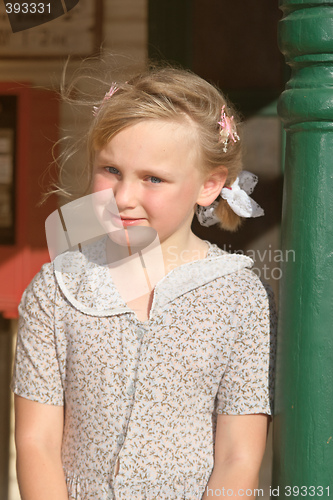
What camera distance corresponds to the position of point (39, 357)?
6.51 ft

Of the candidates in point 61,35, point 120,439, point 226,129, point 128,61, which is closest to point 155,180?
point 226,129

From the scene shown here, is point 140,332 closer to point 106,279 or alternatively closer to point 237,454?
point 106,279

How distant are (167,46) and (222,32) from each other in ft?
0.76

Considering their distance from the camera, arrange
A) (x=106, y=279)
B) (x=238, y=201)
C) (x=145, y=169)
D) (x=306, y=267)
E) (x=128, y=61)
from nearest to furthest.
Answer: (x=306, y=267) → (x=145, y=169) → (x=106, y=279) → (x=238, y=201) → (x=128, y=61)

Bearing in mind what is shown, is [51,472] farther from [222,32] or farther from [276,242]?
[222,32]

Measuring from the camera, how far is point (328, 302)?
184 cm

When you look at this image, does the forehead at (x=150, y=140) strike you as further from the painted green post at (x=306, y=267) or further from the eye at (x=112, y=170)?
the painted green post at (x=306, y=267)

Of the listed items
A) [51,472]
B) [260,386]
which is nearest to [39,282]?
[51,472]

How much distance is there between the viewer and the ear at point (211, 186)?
2.13 metres

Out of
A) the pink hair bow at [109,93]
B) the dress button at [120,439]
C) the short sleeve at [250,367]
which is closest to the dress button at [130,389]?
the dress button at [120,439]

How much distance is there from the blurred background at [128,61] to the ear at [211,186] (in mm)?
774

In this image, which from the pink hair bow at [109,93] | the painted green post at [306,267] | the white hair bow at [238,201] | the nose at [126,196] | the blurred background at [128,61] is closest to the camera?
the painted green post at [306,267]

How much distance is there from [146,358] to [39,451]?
38 centimetres

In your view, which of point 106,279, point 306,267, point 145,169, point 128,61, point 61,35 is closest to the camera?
point 306,267
